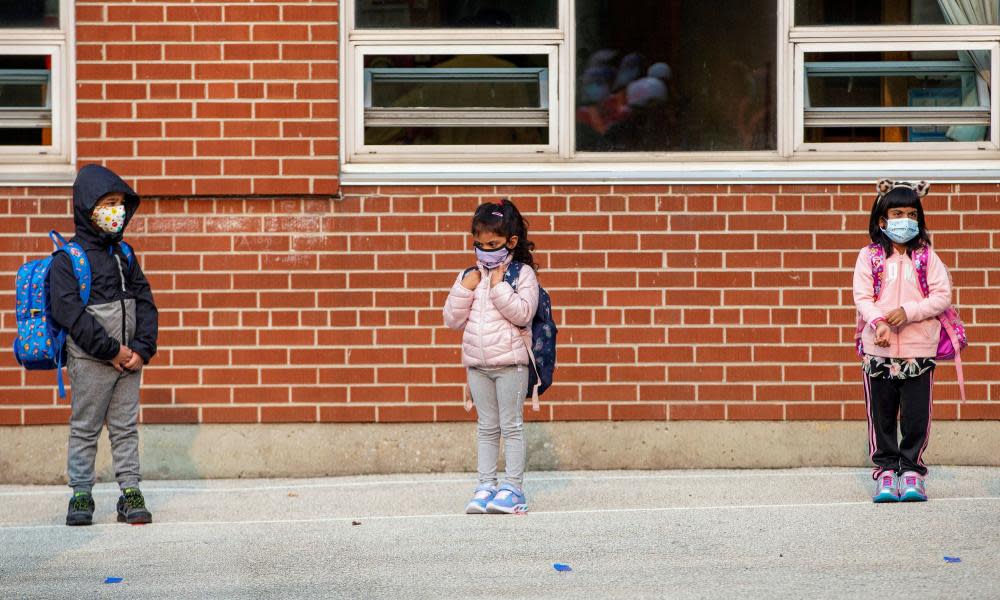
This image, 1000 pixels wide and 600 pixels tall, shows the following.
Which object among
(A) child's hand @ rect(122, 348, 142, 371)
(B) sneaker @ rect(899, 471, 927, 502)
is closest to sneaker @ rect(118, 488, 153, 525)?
(A) child's hand @ rect(122, 348, 142, 371)

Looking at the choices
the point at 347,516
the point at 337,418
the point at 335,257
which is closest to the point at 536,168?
the point at 335,257

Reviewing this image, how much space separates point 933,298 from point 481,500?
7.54 ft

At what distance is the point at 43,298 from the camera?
6641 millimetres

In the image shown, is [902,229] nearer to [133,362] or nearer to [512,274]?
[512,274]

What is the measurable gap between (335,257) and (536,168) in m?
1.19

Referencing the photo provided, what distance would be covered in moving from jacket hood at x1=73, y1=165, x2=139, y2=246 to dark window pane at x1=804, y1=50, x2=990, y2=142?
3.75m

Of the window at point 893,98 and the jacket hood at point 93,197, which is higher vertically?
the window at point 893,98

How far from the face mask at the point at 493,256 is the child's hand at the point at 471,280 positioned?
0.24 feet

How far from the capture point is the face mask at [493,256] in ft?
22.1

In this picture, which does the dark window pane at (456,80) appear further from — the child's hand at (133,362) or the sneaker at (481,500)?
the sneaker at (481,500)

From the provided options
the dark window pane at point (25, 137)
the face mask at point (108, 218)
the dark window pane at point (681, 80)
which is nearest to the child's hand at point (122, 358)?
the face mask at point (108, 218)

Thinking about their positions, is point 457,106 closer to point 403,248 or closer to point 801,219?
point 403,248

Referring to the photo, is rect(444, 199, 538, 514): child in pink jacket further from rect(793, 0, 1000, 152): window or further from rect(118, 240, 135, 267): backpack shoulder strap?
rect(793, 0, 1000, 152): window

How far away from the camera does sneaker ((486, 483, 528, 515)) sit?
682cm
